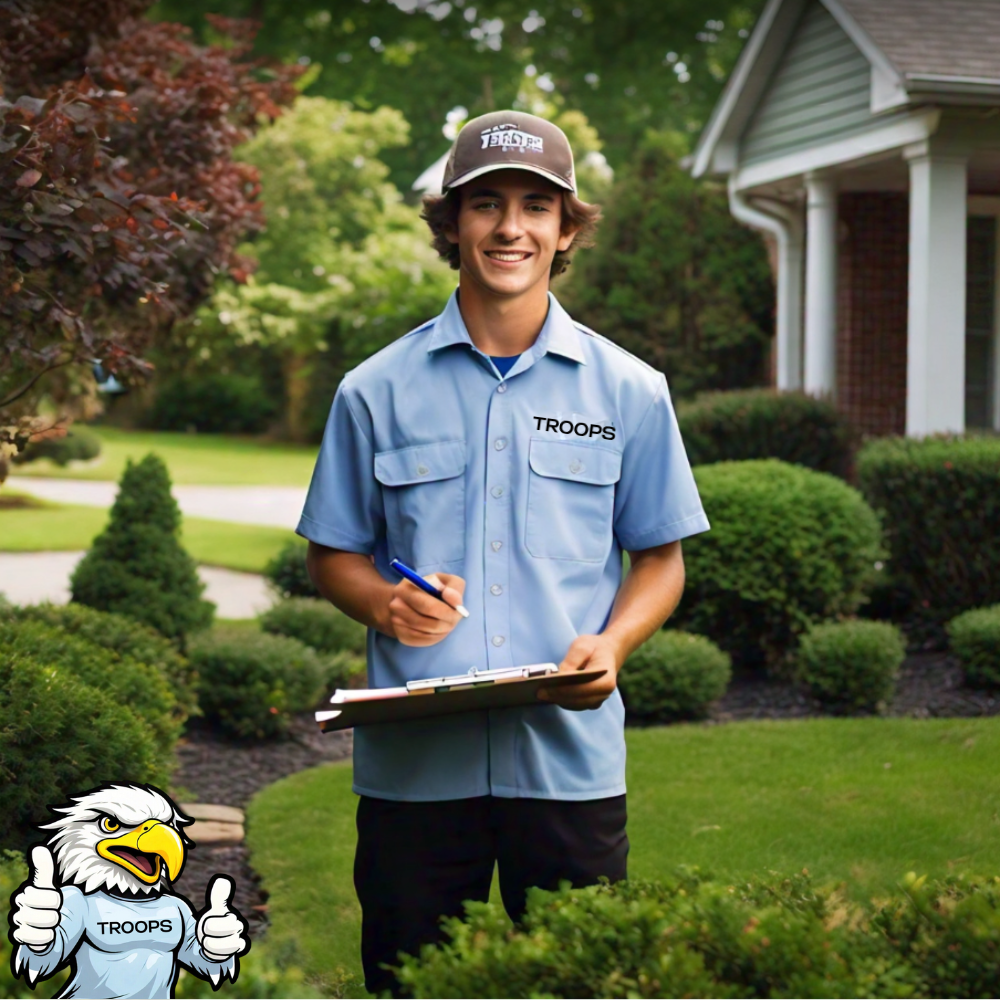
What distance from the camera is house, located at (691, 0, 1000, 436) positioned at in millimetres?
9727

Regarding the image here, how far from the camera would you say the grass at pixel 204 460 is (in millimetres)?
23250

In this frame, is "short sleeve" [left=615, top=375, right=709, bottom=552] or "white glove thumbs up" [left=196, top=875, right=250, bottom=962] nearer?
"white glove thumbs up" [left=196, top=875, right=250, bottom=962]

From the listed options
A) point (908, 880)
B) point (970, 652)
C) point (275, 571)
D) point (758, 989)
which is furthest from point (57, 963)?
point (275, 571)

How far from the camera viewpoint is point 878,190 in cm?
1252

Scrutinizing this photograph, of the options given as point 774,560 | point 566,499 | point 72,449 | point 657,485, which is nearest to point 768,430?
point 774,560

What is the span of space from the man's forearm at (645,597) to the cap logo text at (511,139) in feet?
2.73

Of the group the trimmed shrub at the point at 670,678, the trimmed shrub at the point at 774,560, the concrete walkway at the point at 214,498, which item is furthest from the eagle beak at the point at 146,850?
the concrete walkway at the point at 214,498

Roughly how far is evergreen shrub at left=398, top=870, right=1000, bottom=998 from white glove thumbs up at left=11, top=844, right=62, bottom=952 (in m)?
0.54

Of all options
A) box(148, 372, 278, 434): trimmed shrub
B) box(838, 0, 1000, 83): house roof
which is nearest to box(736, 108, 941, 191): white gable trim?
box(838, 0, 1000, 83): house roof

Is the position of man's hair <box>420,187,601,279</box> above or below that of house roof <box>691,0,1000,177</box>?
below

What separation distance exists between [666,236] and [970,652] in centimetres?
895

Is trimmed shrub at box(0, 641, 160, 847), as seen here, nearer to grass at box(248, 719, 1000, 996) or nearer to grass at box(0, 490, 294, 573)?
grass at box(248, 719, 1000, 996)

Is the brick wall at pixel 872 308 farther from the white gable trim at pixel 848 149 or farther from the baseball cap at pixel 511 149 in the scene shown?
the baseball cap at pixel 511 149

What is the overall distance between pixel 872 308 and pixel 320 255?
19.3 metres
